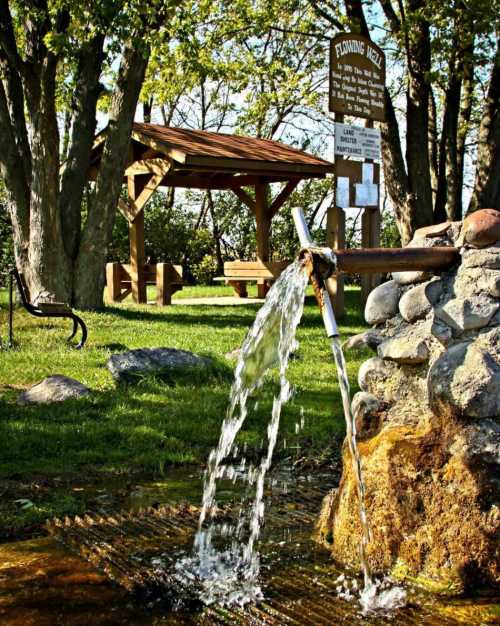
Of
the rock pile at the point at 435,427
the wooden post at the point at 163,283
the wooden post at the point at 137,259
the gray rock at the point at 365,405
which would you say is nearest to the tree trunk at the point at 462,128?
the wooden post at the point at 163,283

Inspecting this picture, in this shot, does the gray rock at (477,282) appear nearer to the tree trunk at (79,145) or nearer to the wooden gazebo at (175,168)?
the tree trunk at (79,145)

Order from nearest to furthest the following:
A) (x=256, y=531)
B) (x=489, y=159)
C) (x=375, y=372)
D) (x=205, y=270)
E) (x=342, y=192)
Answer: (x=375, y=372) → (x=256, y=531) → (x=342, y=192) → (x=489, y=159) → (x=205, y=270)

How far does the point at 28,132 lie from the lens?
37.8 ft

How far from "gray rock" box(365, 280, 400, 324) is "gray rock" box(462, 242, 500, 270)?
377mm

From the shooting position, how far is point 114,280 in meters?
15.3

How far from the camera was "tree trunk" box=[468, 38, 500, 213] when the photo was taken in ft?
45.0

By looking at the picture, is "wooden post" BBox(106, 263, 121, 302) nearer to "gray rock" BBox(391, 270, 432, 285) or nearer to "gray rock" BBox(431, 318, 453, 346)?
"gray rock" BBox(391, 270, 432, 285)

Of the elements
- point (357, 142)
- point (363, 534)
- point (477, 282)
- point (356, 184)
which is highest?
point (357, 142)

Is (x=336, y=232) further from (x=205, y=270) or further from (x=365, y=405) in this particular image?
(x=205, y=270)

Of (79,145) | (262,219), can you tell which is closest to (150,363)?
(79,145)

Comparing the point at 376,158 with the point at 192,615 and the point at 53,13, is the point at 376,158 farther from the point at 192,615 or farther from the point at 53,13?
the point at 192,615

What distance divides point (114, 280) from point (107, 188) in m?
3.44

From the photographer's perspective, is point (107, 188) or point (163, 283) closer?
point (107, 188)

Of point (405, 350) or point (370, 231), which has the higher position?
point (370, 231)
